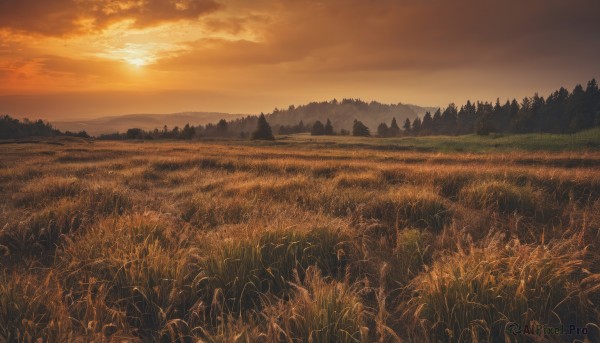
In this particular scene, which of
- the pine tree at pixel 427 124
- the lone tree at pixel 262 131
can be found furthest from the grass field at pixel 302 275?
the pine tree at pixel 427 124

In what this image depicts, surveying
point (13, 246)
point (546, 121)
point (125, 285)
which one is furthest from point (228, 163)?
point (546, 121)

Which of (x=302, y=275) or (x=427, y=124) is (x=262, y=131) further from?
(x=302, y=275)

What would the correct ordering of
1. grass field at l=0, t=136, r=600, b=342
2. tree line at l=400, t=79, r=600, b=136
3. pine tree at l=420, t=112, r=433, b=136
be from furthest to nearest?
pine tree at l=420, t=112, r=433, b=136
tree line at l=400, t=79, r=600, b=136
grass field at l=0, t=136, r=600, b=342

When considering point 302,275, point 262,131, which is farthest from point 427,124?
point 302,275

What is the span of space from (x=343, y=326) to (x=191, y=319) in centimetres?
131

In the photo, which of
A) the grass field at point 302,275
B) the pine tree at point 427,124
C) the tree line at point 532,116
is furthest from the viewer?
the pine tree at point 427,124

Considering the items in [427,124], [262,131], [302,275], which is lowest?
[302,275]

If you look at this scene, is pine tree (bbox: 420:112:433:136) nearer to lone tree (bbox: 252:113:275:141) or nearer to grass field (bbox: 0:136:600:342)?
lone tree (bbox: 252:113:275:141)

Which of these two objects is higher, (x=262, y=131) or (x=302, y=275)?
(x=262, y=131)

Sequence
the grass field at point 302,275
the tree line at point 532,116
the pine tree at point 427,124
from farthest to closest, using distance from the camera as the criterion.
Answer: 1. the pine tree at point 427,124
2. the tree line at point 532,116
3. the grass field at point 302,275

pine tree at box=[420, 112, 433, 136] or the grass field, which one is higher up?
pine tree at box=[420, 112, 433, 136]

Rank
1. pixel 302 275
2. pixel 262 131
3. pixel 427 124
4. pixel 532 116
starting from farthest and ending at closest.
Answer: pixel 427 124 < pixel 532 116 < pixel 262 131 < pixel 302 275

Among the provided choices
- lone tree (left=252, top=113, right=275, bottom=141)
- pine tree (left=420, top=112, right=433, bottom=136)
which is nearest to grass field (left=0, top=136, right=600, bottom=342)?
lone tree (left=252, top=113, right=275, bottom=141)

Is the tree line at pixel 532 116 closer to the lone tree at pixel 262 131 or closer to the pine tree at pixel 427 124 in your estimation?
the pine tree at pixel 427 124
